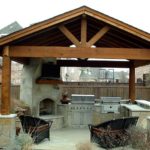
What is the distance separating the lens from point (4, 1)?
3472 cm

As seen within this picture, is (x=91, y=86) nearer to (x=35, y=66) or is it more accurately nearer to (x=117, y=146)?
(x=35, y=66)

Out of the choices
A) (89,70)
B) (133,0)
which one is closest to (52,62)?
(133,0)

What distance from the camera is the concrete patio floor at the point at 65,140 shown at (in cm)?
873

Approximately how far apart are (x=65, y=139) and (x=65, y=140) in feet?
0.62

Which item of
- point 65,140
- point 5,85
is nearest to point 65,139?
point 65,140

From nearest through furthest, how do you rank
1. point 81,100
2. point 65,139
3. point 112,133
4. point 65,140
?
point 112,133
point 65,140
point 65,139
point 81,100

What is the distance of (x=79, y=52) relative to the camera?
341 inches

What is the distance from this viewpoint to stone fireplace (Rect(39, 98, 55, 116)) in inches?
537

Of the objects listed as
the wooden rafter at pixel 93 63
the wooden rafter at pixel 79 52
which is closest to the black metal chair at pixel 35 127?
the wooden rafter at pixel 79 52

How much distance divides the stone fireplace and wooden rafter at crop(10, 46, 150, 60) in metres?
5.09

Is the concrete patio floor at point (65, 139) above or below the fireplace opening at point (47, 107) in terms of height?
below

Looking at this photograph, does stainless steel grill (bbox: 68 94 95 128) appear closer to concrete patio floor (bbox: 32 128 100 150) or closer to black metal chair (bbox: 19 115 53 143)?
concrete patio floor (bbox: 32 128 100 150)

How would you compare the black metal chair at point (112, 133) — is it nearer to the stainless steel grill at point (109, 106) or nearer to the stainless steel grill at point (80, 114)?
the stainless steel grill at point (109, 106)

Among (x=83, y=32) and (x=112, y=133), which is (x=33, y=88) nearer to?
(x=83, y=32)
